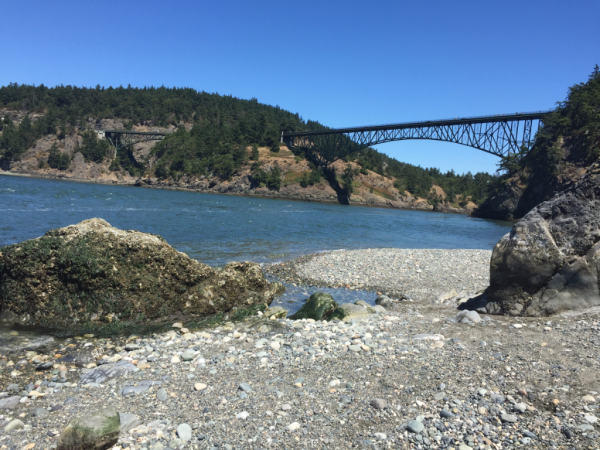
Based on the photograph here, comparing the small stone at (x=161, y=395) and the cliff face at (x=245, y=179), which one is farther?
the cliff face at (x=245, y=179)

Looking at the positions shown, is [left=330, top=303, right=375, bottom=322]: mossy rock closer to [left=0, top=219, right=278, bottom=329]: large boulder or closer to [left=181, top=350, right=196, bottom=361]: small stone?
[left=0, top=219, right=278, bottom=329]: large boulder

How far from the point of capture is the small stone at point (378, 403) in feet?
16.5

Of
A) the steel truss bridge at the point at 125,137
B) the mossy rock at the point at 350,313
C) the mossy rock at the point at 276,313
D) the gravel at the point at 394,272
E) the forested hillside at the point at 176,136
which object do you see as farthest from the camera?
the steel truss bridge at the point at 125,137

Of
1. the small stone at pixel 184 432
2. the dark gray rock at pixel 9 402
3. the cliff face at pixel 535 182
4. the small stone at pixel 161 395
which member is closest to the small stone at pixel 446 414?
the small stone at pixel 184 432

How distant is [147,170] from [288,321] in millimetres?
130619

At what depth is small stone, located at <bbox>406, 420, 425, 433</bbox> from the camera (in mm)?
4438

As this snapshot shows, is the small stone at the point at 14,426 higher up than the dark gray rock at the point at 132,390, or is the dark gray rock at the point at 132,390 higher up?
the dark gray rock at the point at 132,390

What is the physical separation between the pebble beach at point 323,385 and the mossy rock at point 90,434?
210 millimetres

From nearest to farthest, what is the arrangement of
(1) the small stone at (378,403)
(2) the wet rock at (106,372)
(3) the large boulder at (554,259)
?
1. (1) the small stone at (378,403)
2. (2) the wet rock at (106,372)
3. (3) the large boulder at (554,259)

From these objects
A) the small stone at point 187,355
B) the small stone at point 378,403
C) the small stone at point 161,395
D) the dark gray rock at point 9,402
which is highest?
the small stone at point 378,403

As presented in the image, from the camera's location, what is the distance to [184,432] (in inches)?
181

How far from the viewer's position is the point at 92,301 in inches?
371

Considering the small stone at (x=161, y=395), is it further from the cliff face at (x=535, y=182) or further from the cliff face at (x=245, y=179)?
the cliff face at (x=245, y=179)

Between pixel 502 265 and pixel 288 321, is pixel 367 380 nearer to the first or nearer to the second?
pixel 288 321
